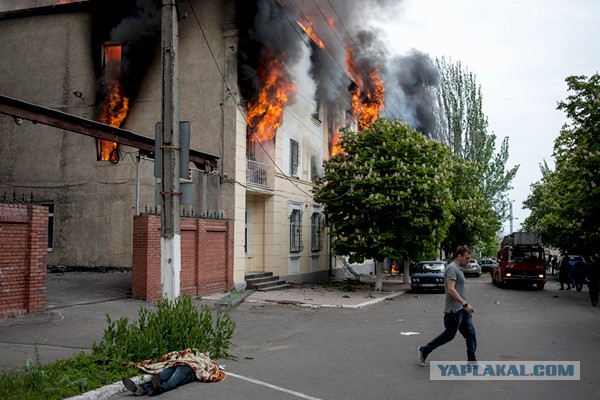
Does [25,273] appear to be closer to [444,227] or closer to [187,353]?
[187,353]

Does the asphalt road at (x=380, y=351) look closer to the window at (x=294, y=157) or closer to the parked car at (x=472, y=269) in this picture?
the window at (x=294, y=157)

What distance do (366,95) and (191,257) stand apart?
20.1 m

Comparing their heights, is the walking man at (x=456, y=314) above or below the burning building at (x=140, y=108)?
below

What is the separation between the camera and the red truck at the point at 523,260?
26406 millimetres

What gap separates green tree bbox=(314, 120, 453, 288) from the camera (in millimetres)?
22375

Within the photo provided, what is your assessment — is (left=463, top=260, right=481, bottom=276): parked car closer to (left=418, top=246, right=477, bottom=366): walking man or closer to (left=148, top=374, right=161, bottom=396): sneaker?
(left=418, top=246, right=477, bottom=366): walking man

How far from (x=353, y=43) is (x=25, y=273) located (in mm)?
22014

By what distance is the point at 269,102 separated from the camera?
2295 cm

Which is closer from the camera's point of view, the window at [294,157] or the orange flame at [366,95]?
the window at [294,157]

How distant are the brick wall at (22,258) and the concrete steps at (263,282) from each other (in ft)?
32.6

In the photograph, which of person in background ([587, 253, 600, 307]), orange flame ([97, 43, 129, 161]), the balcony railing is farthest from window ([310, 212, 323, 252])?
person in background ([587, 253, 600, 307])

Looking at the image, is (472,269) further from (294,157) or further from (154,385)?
(154,385)

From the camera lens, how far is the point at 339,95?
3231 cm

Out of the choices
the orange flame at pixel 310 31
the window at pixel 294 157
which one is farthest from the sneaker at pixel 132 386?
the orange flame at pixel 310 31
